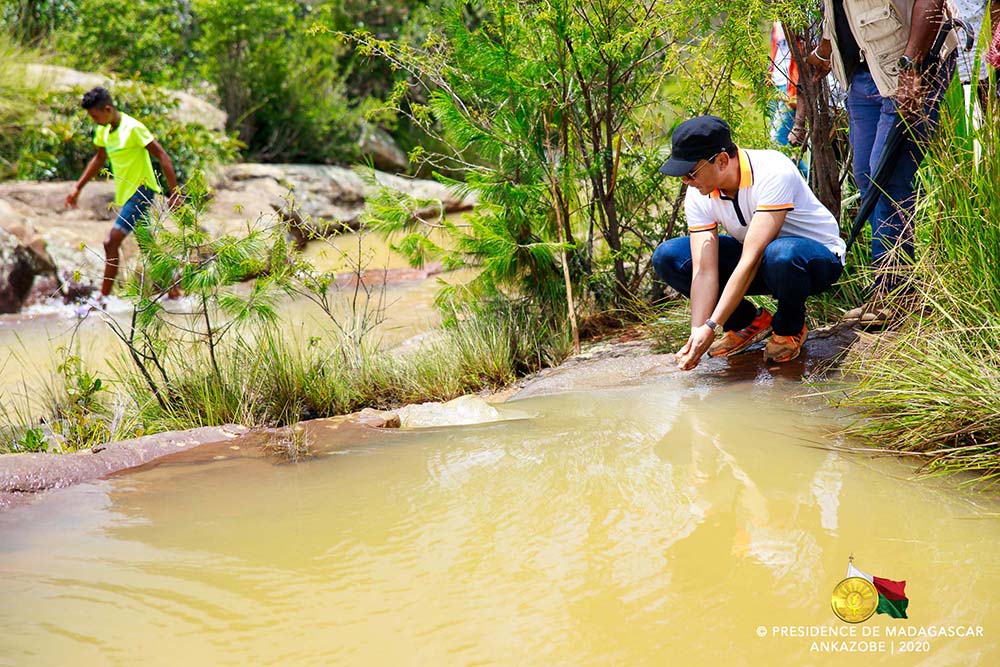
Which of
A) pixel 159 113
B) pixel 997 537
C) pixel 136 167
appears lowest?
pixel 997 537

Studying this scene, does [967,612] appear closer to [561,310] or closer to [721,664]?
[721,664]

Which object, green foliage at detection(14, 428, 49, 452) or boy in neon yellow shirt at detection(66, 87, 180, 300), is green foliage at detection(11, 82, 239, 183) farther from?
green foliage at detection(14, 428, 49, 452)

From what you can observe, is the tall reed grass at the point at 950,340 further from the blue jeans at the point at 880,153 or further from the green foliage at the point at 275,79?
the green foliage at the point at 275,79

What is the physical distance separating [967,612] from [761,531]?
0.61m

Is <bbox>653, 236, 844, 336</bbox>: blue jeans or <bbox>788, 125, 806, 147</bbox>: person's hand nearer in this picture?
<bbox>653, 236, 844, 336</bbox>: blue jeans

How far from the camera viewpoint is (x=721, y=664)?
80.3 inches

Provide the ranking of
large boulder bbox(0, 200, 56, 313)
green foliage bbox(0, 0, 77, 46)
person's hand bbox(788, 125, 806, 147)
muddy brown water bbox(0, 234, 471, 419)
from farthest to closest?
green foliage bbox(0, 0, 77, 46)
large boulder bbox(0, 200, 56, 313)
muddy brown water bbox(0, 234, 471, 419)
person's hand bbox(788, 125, 806, 147)

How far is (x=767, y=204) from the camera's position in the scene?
4004 millimetres

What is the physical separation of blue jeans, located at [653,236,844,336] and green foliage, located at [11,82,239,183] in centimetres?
720

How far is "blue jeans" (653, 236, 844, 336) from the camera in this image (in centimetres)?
411

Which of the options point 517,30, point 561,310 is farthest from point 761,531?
point 517,30

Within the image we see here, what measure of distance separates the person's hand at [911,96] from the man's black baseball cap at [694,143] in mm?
719

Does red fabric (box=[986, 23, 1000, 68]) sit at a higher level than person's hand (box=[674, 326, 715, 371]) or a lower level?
higher

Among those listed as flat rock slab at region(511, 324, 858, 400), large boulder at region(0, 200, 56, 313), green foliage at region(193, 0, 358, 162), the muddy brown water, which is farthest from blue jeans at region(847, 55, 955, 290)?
green foliage at region(193, 0, 358, 162)
